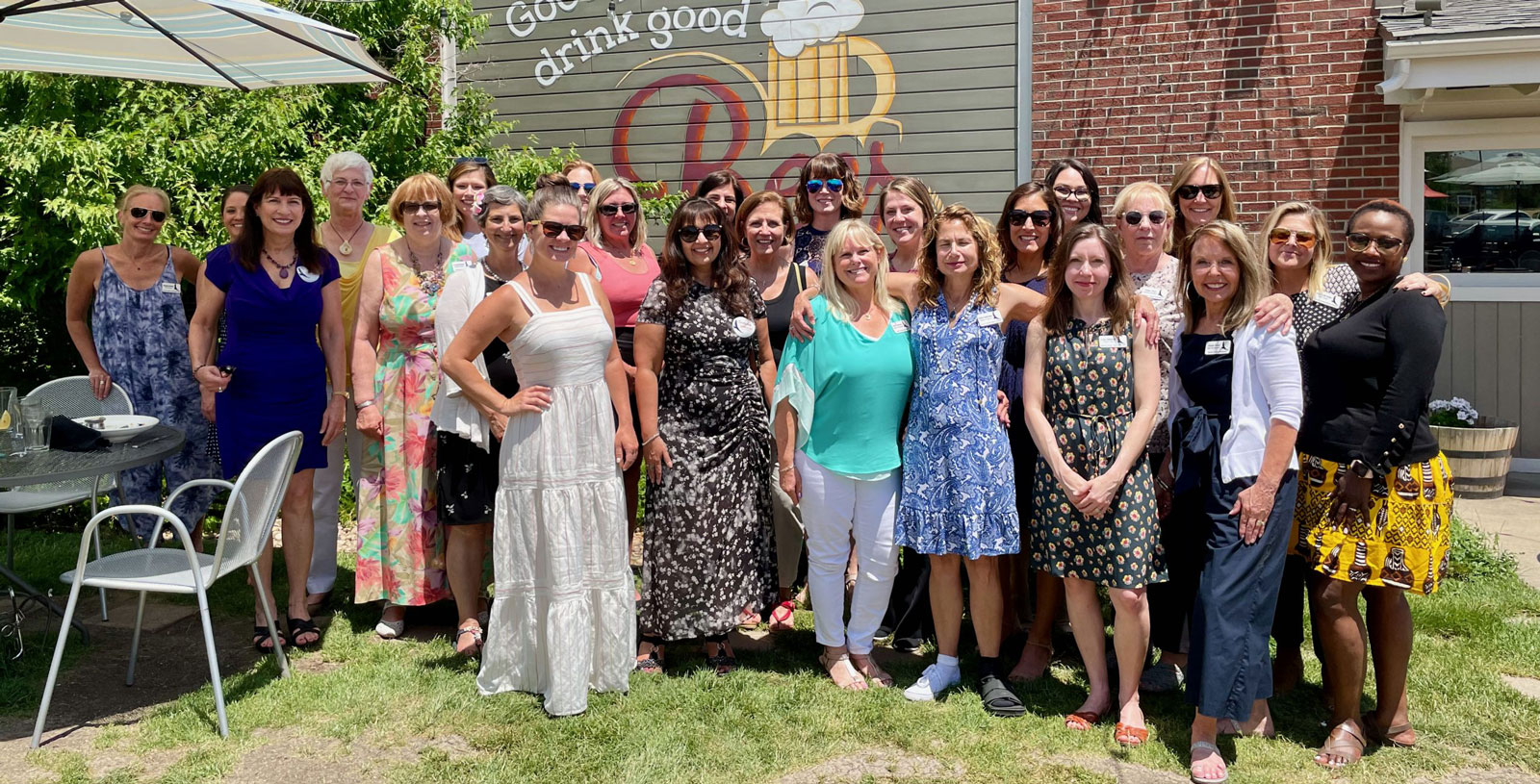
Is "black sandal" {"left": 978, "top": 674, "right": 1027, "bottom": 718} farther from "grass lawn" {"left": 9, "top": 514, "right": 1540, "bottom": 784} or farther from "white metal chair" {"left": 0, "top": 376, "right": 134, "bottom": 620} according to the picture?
"white metal chair" {"left": 0, "top": 376, "right": 134, "bottom": 620}

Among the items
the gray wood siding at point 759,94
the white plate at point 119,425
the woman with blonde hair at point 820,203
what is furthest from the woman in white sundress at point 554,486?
the gray wood siding at point 759,94

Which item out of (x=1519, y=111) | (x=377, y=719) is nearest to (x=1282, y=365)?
(x=377, y=719)

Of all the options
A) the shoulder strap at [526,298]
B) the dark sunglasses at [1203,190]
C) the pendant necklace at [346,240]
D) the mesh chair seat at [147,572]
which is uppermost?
the dark sunglasses at [1203,190]

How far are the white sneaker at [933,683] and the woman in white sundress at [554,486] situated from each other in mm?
1055

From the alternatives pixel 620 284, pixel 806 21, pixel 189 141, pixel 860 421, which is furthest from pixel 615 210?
pixel 806 21

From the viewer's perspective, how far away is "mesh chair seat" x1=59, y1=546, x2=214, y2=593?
3955 mm

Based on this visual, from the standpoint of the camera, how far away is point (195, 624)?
206 inches

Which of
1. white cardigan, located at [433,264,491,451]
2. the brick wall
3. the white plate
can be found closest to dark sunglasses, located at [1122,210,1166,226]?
white cardigan, located at [433,264,491,451]

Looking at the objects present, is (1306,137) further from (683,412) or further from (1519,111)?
(683,412)

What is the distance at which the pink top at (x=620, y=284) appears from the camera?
4859mm

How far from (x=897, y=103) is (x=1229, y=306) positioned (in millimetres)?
5227

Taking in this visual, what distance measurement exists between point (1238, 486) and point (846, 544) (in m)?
1.42

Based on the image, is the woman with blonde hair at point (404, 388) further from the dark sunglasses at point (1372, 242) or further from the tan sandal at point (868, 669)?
the dark sunglasses at point (1372, 242)

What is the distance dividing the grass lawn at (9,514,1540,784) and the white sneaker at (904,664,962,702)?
64 mm
